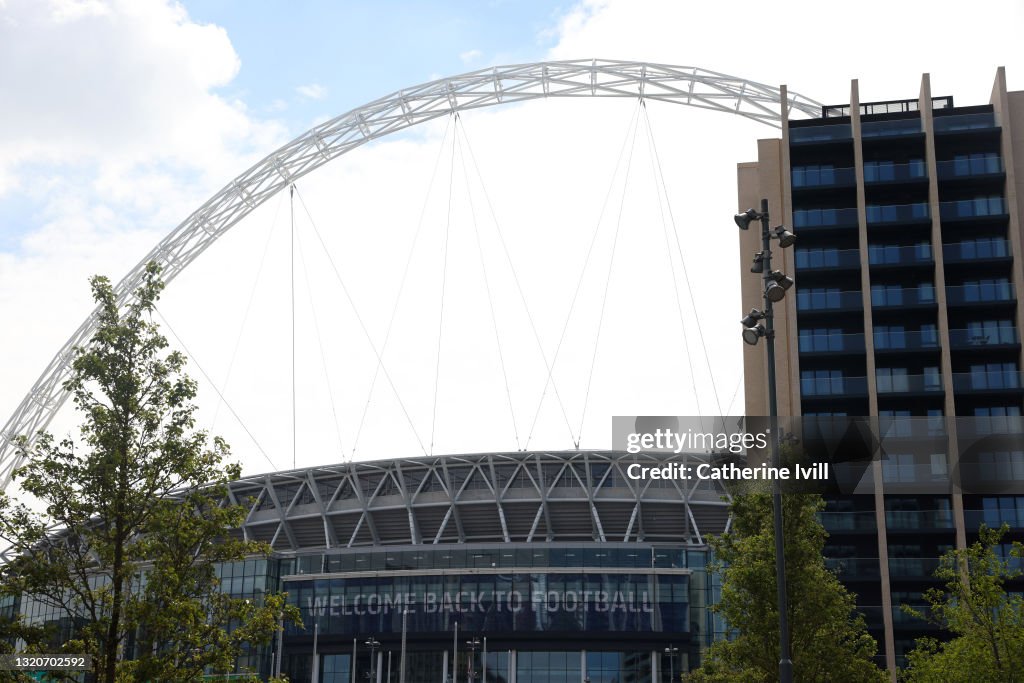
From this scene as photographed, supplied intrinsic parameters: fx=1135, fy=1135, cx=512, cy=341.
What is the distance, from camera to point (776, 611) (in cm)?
3747

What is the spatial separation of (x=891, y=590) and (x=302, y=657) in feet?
139

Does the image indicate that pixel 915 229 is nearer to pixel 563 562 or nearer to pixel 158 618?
pixel 563 562

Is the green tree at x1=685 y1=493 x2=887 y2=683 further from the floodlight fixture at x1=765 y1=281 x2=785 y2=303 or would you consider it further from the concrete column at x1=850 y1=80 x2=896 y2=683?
the concrete column at x1=850 y1=80 x2=896 y2=683

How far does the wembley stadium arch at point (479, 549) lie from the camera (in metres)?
78.8

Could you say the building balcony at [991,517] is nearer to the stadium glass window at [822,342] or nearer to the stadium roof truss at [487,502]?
the stadium glass window at [822,342]

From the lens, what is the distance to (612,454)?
3374 inches

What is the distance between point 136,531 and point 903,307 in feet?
176

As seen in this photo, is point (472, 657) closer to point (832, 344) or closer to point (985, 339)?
point (832, 344)

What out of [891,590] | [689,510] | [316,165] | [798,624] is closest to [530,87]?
[316,165]

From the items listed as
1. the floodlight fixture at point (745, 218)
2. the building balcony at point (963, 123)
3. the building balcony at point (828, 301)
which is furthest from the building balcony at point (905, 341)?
the floodlight fixture at point (745, 218)

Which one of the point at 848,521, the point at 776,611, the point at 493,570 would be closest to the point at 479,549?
the point at 493,570

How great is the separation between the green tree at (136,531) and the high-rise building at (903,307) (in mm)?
46721

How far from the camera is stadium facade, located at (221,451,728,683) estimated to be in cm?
7975

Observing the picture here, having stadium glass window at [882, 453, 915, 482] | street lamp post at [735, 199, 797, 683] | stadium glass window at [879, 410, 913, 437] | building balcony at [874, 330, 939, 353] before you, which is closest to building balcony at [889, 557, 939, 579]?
stadium glass window at [882, 453, 915, 482]
